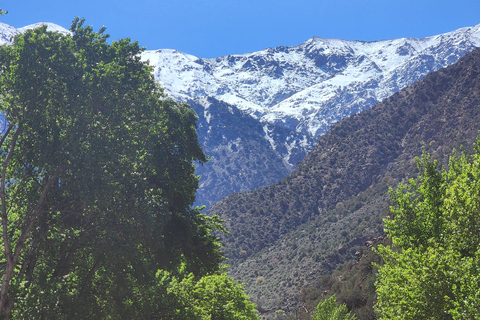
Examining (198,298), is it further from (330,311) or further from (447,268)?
(330,311)

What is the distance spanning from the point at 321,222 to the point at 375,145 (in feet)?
82.8

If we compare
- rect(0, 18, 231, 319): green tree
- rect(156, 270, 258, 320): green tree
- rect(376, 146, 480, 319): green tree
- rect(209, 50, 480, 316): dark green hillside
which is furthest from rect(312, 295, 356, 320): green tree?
rect(209, 50, 480, 316): dark green hillside

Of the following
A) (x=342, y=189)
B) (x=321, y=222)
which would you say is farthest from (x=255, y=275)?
(x=342, y=189)

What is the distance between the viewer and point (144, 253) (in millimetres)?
19891

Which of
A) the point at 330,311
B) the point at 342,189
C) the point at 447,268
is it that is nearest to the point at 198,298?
the point at 447,268

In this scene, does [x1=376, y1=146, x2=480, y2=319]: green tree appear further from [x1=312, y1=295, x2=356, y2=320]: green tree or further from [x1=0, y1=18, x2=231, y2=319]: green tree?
[x1=312, y1=295, x2=356, y2=320]: green tree

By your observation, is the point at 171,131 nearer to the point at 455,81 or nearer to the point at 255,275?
the point at 255,275

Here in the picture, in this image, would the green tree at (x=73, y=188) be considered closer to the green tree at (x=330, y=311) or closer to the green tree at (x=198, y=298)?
the green tree at (x=198, y=298)

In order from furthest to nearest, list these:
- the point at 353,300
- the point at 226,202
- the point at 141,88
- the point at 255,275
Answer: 1. the point at 226,202
2. the point at 255,275
3. the point at 353,300
4. the point at 141,88

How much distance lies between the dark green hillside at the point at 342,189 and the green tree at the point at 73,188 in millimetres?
54744

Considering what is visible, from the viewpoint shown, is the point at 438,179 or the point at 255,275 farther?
the point at 255,275

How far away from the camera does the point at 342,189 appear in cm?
10462

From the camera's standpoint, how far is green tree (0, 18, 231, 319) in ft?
52.8

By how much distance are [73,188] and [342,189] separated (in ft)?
304
